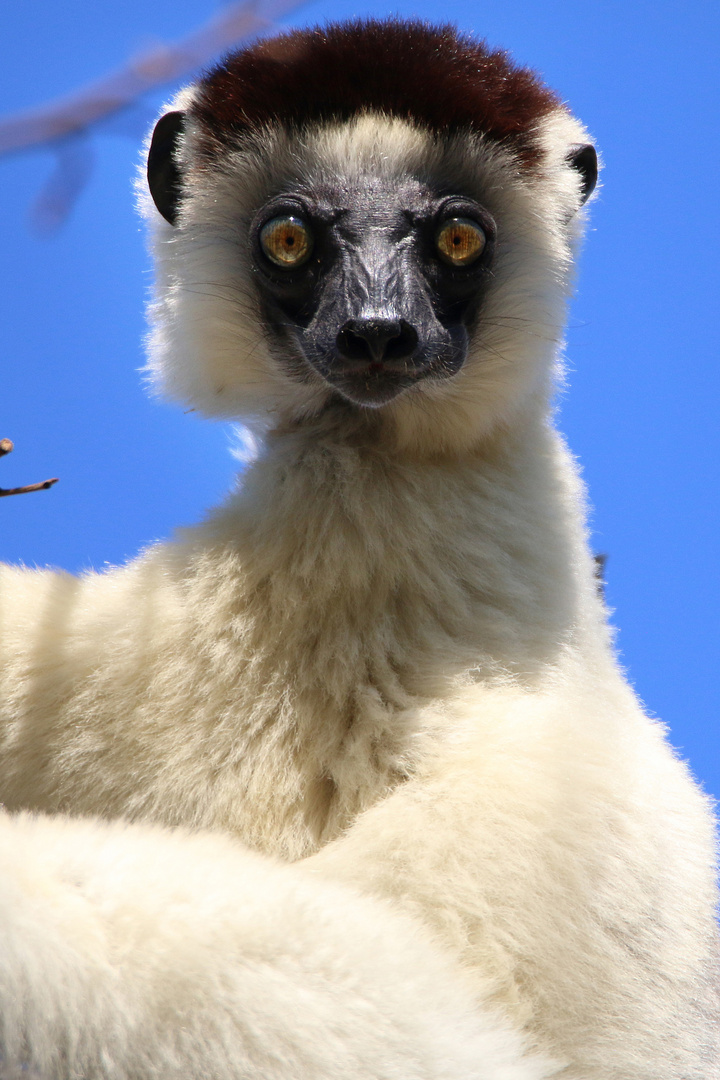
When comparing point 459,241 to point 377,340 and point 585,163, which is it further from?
point 585,163

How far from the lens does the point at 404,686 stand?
2.84m

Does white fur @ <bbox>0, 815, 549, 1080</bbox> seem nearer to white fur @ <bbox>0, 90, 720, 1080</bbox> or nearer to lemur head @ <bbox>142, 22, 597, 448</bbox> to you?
white fur @ <bbox>0, 90, 720, 1080</bbox>

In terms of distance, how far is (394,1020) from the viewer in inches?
79.7

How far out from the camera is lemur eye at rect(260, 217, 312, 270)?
3.31m

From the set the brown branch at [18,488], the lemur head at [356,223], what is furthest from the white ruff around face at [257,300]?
the brown branch at [18,488]

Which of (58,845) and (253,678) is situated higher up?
(253,678)

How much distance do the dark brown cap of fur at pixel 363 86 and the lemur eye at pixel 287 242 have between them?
36 cm

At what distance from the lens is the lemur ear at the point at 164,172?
3.55m

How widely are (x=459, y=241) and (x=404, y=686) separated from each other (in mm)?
1449

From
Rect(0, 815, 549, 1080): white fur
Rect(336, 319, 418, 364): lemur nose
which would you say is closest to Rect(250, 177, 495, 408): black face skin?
Rect(336, 319, 418, 364): lemur nose

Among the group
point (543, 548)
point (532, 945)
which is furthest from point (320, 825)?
point (543, 548)

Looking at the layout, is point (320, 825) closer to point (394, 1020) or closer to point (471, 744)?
point (471, 744)

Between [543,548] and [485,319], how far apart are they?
0.81 m

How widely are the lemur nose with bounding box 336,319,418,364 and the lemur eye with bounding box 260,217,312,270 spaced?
40cm
